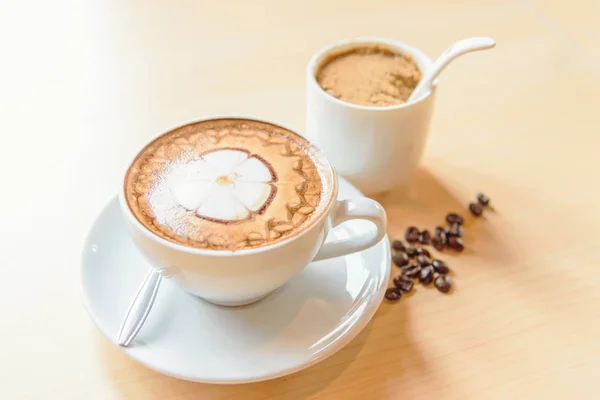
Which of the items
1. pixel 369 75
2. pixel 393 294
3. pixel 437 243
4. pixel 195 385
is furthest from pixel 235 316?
pixel 369 75

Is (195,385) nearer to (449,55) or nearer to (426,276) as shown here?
(426,276)

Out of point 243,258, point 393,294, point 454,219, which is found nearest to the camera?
point 243,258

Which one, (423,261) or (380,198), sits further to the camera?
(380,198)

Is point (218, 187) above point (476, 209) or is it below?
above

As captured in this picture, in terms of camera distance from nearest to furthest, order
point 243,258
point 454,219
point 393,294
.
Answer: point 243,258 < point 393,294 < point 454,219

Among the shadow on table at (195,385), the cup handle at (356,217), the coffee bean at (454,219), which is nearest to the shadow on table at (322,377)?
the shadow on table at (195,385)

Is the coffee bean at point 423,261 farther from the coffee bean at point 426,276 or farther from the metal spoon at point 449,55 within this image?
the metal spoon at point 449,55
